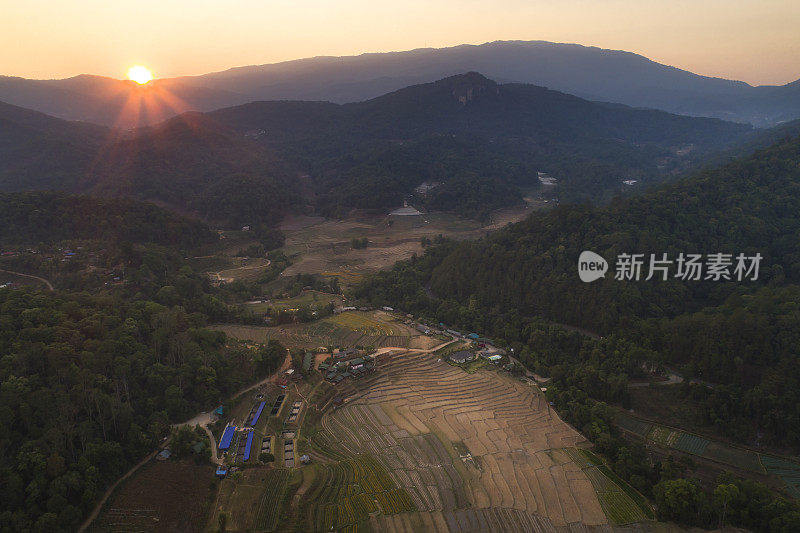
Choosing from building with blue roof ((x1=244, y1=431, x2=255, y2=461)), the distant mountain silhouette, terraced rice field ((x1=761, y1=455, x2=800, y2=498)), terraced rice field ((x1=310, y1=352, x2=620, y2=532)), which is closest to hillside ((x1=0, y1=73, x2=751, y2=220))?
the distant mountain silhouette

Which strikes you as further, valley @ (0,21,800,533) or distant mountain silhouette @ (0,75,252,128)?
distant mountain silhouette @ (0,75,252,128)

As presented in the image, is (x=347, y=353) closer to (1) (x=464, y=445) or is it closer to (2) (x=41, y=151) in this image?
(1) (x=464, y=445)

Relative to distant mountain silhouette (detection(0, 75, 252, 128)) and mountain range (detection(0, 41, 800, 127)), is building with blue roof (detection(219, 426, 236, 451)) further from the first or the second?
mountain range (detection(0, 41, 800, 127))

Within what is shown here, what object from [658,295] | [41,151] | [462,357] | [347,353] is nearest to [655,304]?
[658,295]

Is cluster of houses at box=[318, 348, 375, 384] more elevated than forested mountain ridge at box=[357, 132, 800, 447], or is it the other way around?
forested mountain ridge at box=[357, 132, 800, 447]

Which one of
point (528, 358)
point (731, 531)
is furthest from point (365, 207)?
point (731, 531)

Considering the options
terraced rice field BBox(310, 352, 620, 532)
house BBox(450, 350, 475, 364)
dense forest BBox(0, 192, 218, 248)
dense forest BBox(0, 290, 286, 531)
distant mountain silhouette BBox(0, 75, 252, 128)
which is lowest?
terraced rice field BBox(310, 352, 620, 532)
